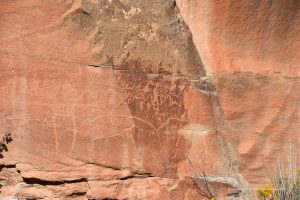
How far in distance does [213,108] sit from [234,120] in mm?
169

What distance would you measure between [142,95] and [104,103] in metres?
0.26

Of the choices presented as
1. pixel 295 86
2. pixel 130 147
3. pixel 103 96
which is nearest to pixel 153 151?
pixel 130 147

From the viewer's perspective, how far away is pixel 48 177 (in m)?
4.04

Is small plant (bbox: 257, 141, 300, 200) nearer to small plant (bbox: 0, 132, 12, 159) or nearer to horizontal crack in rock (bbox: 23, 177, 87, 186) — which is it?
horizontal crack in rock (bbox: 23, 177, 87, 186)

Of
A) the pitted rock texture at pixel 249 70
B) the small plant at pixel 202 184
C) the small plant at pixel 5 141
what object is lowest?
the small plant at pixel 202 184

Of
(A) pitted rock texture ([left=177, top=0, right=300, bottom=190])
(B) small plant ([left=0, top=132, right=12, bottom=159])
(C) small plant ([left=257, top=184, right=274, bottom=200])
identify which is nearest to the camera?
(C) small plant ([left=257, top=184, right=274, bottom=200])

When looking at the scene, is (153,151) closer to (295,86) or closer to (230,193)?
Result: (230,193)

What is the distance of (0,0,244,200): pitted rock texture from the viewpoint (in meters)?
4.00

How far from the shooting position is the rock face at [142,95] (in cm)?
401

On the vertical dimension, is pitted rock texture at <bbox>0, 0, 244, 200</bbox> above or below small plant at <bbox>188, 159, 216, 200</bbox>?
above

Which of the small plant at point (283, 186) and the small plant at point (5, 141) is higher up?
the small plant at point (5, 141)

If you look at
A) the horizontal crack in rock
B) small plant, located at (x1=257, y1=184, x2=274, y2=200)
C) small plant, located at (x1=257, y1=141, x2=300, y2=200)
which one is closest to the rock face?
the horizontal crack in rock

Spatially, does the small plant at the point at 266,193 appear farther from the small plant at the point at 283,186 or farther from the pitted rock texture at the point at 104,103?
the pitted rock texture at the point at 104,103

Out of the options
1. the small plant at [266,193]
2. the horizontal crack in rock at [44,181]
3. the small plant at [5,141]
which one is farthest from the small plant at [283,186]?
the small plant at [5,141]
